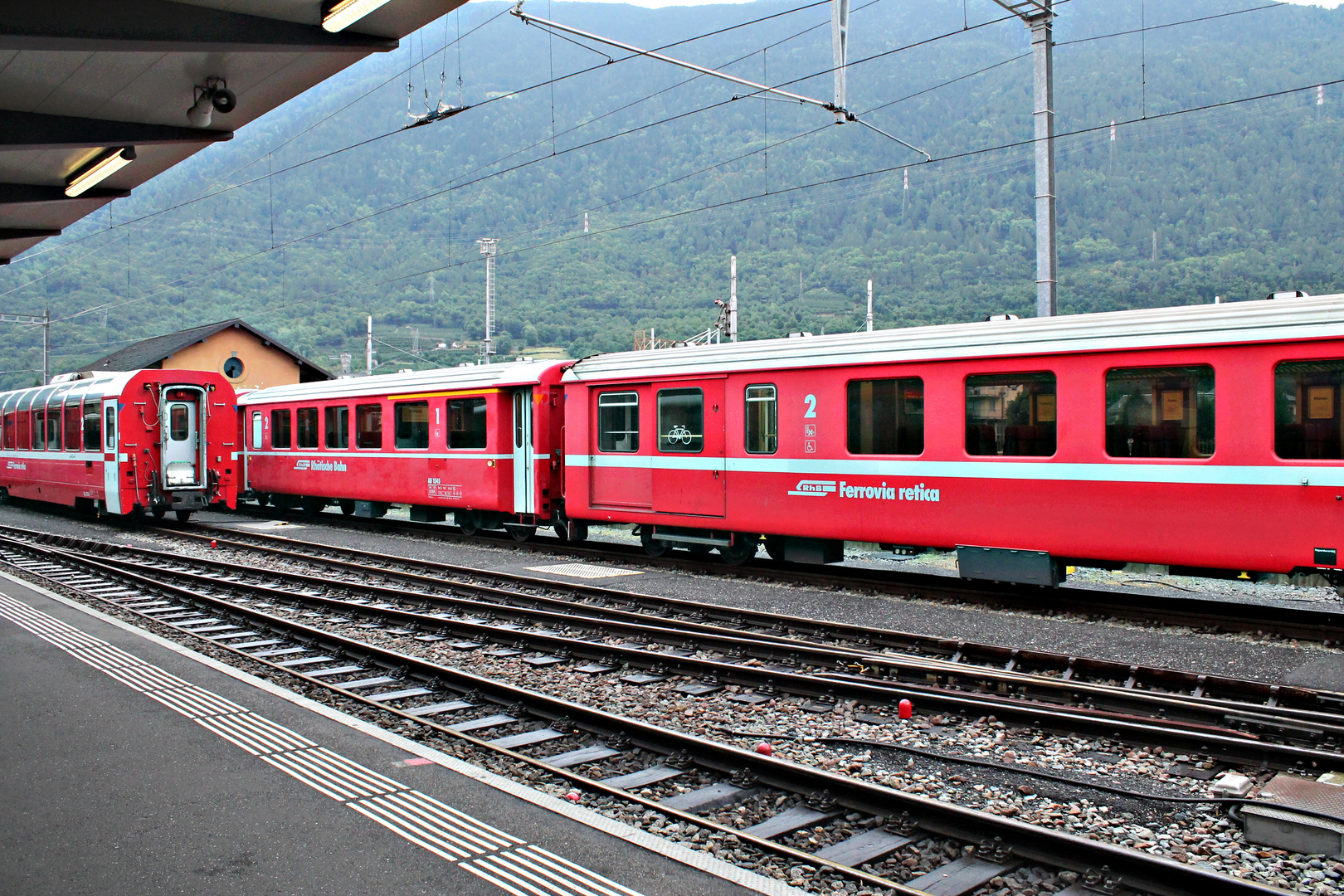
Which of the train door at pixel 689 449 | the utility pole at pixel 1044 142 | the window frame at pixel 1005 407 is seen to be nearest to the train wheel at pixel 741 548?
the train door at pixel 689 449

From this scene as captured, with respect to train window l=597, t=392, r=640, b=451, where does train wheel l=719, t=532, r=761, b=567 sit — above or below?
below

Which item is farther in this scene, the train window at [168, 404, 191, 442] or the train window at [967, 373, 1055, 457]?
the train window at [168, 404, 191, 442]

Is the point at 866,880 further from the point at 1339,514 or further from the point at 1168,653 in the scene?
the point at 1339,514

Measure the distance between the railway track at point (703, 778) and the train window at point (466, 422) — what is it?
7.20 meters

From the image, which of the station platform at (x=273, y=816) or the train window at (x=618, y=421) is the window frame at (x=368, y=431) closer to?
the train window at (x=618, y=421)

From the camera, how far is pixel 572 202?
97125mm

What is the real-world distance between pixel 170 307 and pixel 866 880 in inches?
3108

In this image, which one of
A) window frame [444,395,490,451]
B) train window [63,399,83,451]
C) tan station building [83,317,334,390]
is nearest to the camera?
window frame [444,395,490,451]

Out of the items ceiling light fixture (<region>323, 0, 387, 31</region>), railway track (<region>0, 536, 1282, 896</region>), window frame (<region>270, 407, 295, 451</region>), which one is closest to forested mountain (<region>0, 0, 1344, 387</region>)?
window frame (<region>270, 407, 295, 451</region>)

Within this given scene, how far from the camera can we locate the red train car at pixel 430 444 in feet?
53.5

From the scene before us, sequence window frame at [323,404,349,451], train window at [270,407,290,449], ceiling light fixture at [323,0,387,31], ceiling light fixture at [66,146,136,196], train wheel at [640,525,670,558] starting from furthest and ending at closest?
train window at [270,407,290,449] < window frame at [323,404,349,451] < train wheel at [640,525,670,558] < ceiling light fixture at [66,146,136,196] < ceiling light fixture at [323,0,387,31]

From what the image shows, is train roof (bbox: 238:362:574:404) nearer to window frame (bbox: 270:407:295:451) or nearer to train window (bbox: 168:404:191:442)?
window frame (bbox: 270:407:295:451)

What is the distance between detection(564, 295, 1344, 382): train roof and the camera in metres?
8.73

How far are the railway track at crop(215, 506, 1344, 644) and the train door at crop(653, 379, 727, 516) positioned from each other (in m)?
0.89
